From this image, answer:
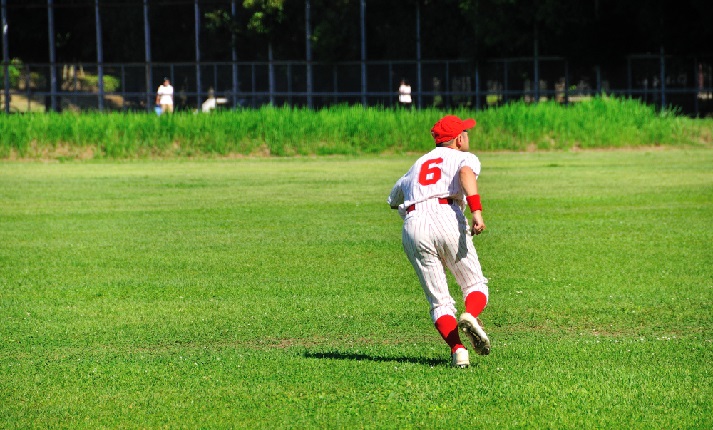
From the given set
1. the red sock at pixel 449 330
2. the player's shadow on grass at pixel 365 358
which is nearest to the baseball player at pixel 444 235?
the red sock at pixel 449 330

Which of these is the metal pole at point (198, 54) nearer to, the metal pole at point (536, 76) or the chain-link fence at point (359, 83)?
the chain-link fence at point (359, 83)

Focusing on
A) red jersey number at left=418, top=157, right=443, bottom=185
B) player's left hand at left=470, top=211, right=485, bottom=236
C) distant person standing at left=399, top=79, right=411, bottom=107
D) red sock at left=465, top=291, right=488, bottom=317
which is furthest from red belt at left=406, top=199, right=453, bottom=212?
distant person standing at left=399, top=79, right=411, bottom=107

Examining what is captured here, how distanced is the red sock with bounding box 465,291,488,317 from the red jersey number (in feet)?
2.42

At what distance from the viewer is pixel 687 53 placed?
44.4 metres

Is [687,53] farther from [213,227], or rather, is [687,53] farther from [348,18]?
[213,227]

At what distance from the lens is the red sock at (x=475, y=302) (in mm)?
7855

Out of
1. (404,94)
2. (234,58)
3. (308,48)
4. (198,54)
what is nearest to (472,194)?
(404,94)

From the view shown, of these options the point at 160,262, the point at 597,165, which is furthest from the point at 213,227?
the point at 597,165

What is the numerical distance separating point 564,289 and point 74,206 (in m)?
11.4

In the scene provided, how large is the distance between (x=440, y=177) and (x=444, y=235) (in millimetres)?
372

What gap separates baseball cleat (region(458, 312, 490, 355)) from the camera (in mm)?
7574

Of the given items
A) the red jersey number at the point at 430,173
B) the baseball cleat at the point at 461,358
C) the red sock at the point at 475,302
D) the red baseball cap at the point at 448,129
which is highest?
the red baseball cap at the point at 448,129

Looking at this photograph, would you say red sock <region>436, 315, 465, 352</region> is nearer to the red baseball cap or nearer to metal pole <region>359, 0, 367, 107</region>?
the red baseball cap

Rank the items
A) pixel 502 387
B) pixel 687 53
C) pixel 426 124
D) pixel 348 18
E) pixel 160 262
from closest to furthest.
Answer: pixel 502 387 → pixel 160 262 → pixel 426 124 → pixel 687 53 → pixel 348 18
